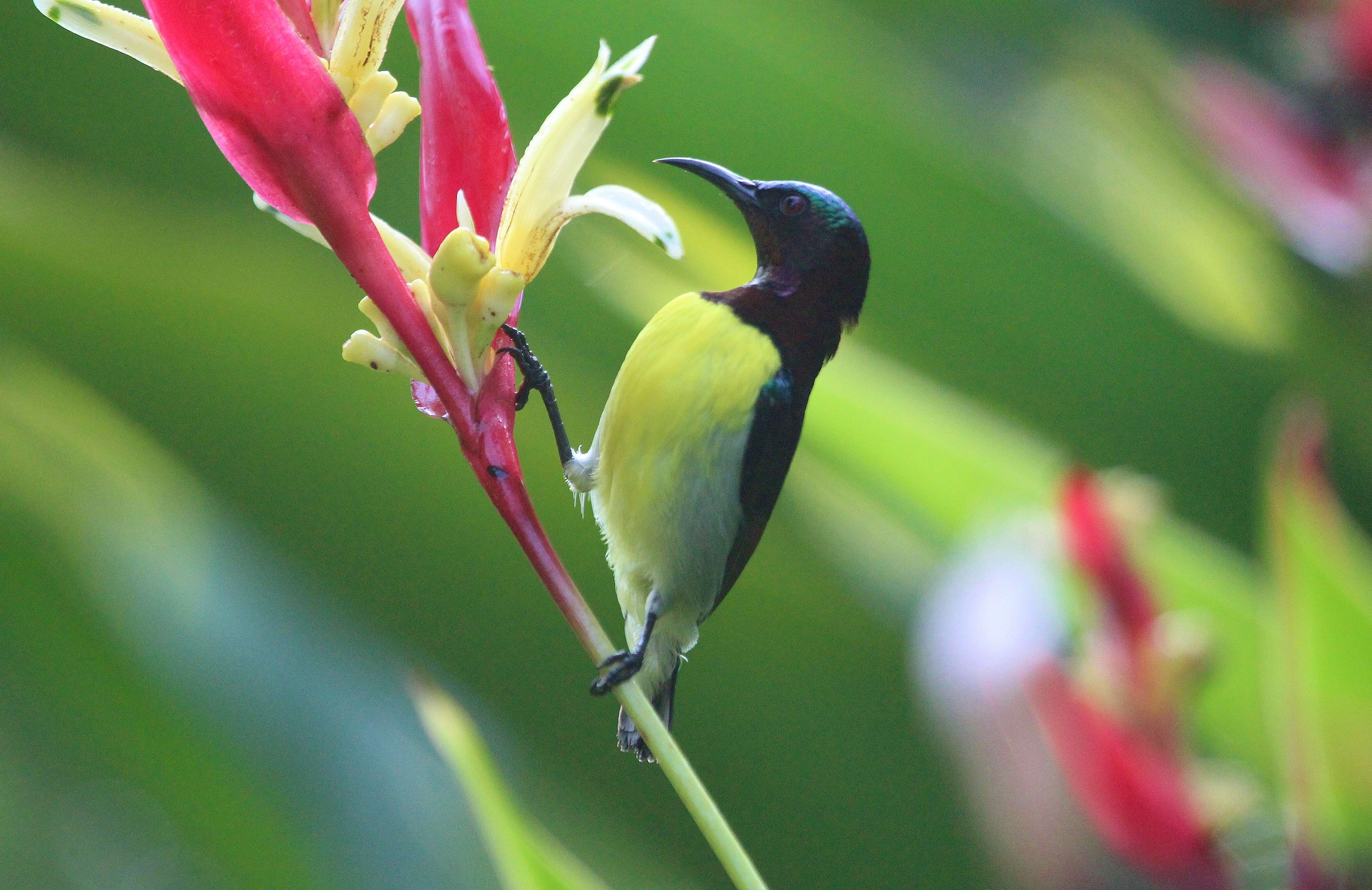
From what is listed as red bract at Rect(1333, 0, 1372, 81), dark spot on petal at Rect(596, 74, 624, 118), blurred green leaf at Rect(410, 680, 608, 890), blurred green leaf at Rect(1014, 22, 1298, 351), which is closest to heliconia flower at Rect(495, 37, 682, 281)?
dark spot on petal at Rect(596, 74, 624, 118)

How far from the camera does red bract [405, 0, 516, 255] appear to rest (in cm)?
23

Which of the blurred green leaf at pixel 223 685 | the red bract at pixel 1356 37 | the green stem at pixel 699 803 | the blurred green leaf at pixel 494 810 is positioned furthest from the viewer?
the red bract at pixel 1356 37

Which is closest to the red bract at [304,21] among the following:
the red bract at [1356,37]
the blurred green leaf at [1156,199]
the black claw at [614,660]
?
the black claw at [614,660]

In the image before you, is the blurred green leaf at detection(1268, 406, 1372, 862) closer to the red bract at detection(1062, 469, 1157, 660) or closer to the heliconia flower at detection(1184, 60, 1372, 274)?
the red bract at detection(1062, 469, 1157, 660)

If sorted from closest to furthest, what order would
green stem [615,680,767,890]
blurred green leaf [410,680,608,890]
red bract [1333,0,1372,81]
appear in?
green stem [615,680,767,890] < blurred green leaf [410,680,608,890] < red bract [1333,0,1372,81]

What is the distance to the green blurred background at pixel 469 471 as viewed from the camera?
0.77 m

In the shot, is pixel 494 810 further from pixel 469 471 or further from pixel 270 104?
pixel 469 471

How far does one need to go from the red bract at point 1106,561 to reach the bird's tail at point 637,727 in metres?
0.18

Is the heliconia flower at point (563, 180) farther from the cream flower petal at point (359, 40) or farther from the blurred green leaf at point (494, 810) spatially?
Answer: the blurred green leaf at point (494, 810)

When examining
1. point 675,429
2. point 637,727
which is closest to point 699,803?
point 637,727

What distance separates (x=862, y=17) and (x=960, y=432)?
122 centimetres

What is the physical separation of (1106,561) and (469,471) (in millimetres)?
504

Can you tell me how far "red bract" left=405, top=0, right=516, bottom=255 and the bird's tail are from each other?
0.10 metres

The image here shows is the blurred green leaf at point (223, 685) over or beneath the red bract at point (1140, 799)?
beneath
